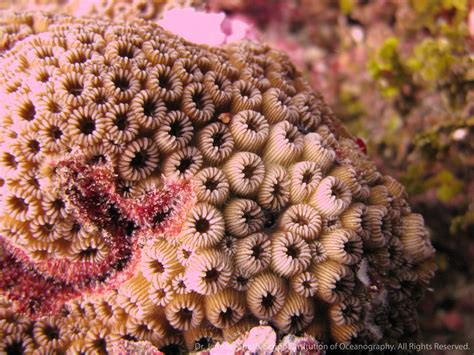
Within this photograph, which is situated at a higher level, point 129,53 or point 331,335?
point 129,53

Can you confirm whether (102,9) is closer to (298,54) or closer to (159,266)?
(159,266)

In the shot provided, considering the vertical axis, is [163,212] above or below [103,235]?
above

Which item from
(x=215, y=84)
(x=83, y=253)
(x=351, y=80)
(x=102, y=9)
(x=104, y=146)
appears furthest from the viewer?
(x=351, y=80)

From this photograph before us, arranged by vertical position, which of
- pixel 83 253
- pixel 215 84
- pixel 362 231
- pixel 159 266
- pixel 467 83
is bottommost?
pixel 83 253

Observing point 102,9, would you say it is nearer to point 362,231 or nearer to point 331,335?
point 362,231

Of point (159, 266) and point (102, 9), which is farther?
point (102, 9)

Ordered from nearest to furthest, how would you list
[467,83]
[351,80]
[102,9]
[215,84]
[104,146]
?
1. [104,146]
2. [215,84]
3. [102,9]
4. [467,83]
5. [351,80]

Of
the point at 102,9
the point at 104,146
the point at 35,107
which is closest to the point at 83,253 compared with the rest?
the point at 104,146
